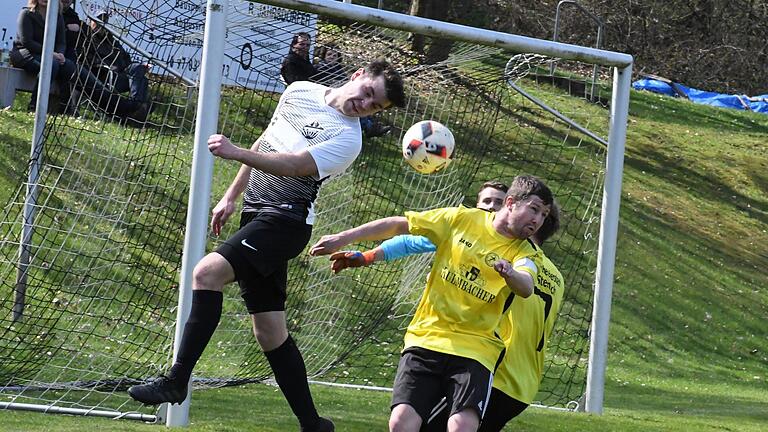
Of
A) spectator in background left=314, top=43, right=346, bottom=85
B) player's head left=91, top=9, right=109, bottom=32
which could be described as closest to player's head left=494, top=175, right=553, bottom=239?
spectator in background left=314, top=43, right=346, bottom=85

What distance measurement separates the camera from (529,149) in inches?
605

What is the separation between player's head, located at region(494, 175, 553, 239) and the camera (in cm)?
543

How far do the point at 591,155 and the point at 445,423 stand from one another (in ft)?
35.1

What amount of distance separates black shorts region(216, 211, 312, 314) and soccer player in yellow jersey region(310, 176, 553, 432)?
300 millimetres

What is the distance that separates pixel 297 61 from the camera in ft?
26.2

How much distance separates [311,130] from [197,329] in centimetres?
Result: 113

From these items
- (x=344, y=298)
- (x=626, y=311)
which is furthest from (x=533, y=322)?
(x=626, y=311)

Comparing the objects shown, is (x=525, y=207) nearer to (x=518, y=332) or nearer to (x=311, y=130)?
(x=518, y=332)

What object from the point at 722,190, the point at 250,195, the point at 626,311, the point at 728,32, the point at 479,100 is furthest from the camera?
the point at 728,32

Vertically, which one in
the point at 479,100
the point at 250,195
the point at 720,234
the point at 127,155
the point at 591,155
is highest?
Result: the point at 250,195

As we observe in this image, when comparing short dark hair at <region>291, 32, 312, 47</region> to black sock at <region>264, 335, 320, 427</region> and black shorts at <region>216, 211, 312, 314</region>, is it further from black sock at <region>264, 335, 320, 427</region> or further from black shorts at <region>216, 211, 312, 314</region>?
black sock at <region>264, 335, 320, 427</region>

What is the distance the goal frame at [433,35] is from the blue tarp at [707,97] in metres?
15.9

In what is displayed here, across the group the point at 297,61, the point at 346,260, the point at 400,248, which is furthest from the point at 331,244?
the point at 297,61

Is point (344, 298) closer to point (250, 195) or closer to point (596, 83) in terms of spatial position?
point (596, 83)
